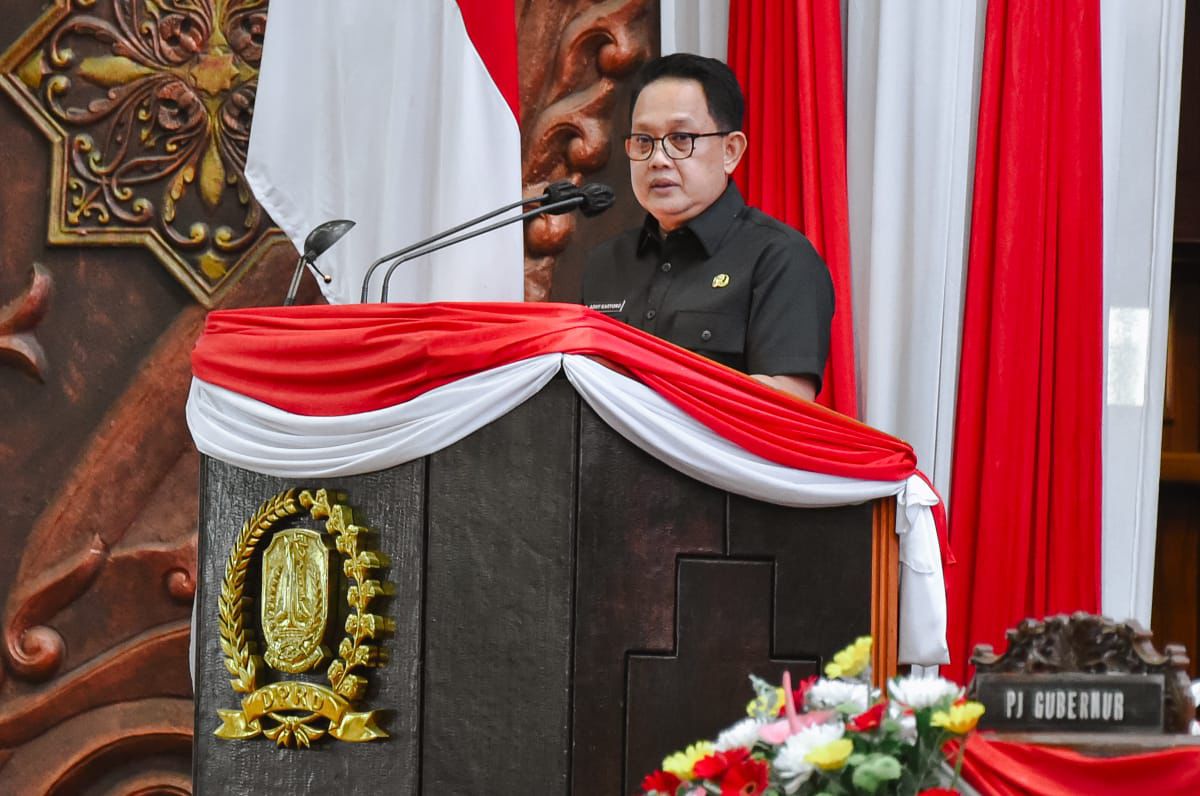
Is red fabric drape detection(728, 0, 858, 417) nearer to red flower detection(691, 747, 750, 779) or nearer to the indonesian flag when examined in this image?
the indonesian flag

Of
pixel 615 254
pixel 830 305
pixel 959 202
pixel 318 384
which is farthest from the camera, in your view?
pixel 959 202

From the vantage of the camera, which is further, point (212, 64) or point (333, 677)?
point (212, 64)

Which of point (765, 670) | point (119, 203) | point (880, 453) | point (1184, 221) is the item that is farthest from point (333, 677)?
point (1184, 221)

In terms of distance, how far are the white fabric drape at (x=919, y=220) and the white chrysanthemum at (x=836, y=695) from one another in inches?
63.2

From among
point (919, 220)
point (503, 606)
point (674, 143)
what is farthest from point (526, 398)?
point (919, 220)

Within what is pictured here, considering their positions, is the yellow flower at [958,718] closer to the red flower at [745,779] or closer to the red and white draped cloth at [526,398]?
the red flower at [745,779]

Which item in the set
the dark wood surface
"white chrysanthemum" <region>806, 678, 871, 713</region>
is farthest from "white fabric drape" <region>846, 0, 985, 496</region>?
"white chrysanthemum" <region>806, 678, 871, 713</region>

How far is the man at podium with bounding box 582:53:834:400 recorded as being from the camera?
2725mm

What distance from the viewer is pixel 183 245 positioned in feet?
12.9

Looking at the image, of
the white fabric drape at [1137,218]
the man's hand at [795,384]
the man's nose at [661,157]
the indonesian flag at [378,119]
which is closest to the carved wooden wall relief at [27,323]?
the indonesian flag at [378,119]

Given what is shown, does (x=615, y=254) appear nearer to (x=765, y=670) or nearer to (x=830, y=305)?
(x=830, y=305)

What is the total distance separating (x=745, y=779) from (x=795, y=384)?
115 cm

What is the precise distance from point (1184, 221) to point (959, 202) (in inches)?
26.9

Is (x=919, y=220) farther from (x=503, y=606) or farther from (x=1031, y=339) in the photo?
(x=503, y=606)
